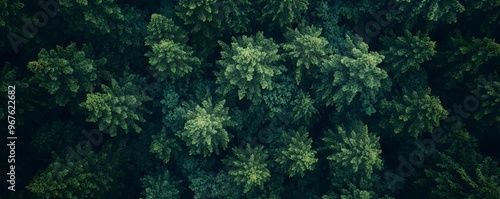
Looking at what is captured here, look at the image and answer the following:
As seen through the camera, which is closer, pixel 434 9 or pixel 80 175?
pixel 80 175

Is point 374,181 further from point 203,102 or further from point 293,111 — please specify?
point 203,102

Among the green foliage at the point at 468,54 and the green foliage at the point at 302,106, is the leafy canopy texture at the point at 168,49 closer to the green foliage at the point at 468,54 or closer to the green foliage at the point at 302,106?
the green foliage at the point at 302,106

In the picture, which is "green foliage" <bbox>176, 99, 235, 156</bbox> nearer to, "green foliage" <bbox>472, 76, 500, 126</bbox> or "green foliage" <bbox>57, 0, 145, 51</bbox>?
"green foliage" <bbox>57, 0, 145, 51</bbox>

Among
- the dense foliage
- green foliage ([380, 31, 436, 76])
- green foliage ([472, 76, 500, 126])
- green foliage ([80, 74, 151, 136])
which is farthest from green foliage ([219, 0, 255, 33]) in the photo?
green foliage ([472, 76, 500, 126])

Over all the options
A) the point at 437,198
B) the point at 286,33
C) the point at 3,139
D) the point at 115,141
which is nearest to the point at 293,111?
the point at 286,33

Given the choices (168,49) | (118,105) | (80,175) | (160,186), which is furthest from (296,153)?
(80,175)

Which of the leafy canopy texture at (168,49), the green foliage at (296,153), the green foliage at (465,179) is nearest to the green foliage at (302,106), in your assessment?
the green foliage at (296,153)

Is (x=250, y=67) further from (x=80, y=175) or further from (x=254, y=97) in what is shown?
(x=80, y=175)
